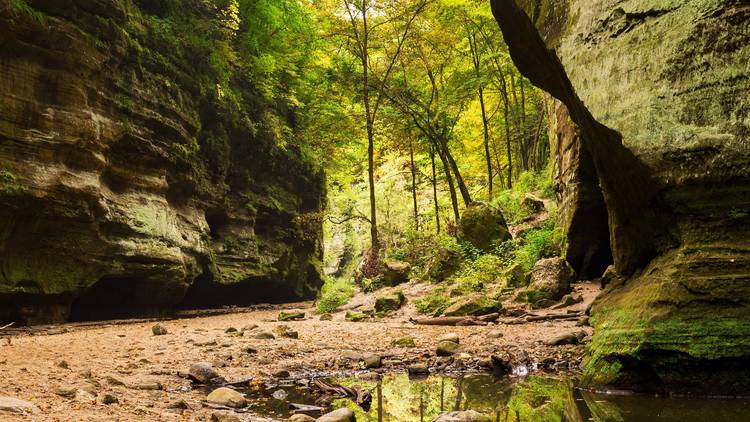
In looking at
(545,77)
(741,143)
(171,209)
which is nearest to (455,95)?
(171,209)

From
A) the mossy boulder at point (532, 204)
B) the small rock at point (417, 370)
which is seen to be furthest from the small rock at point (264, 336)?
the mossy boulder at point (532, 204)

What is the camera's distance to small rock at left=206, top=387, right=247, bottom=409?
14.5 ft

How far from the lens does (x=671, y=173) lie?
502 centimetres

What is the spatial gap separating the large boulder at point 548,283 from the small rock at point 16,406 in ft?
28.4

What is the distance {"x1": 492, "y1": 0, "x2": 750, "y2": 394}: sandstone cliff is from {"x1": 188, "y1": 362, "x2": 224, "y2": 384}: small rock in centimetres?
382

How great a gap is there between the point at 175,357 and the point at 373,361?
2.55 meters

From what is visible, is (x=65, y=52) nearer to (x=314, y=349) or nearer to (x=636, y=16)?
(x=314, y=349)

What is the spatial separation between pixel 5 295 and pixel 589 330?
11116 millimetres

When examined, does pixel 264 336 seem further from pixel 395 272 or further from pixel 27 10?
pixel 395 272

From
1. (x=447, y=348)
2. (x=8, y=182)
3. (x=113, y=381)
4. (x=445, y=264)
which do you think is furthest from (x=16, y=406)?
(x=445, y=264)

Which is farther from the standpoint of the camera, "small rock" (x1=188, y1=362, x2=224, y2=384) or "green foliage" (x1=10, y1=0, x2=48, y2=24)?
"green foliage" (x1=10, y1=0, x2=48, y2=24)

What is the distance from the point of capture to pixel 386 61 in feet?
72.7

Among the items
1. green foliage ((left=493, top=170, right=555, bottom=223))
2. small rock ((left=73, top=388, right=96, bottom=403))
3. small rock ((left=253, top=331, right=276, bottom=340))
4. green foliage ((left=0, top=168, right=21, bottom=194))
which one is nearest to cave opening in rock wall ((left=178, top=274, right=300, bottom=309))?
green foliage ((left=0, top=168, right=21, bottom=194))

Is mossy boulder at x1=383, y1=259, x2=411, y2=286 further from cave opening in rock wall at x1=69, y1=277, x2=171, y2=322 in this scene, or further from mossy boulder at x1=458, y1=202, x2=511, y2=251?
cave opening in rock wall at x1=69, y1=277, x2=171, y2=322
